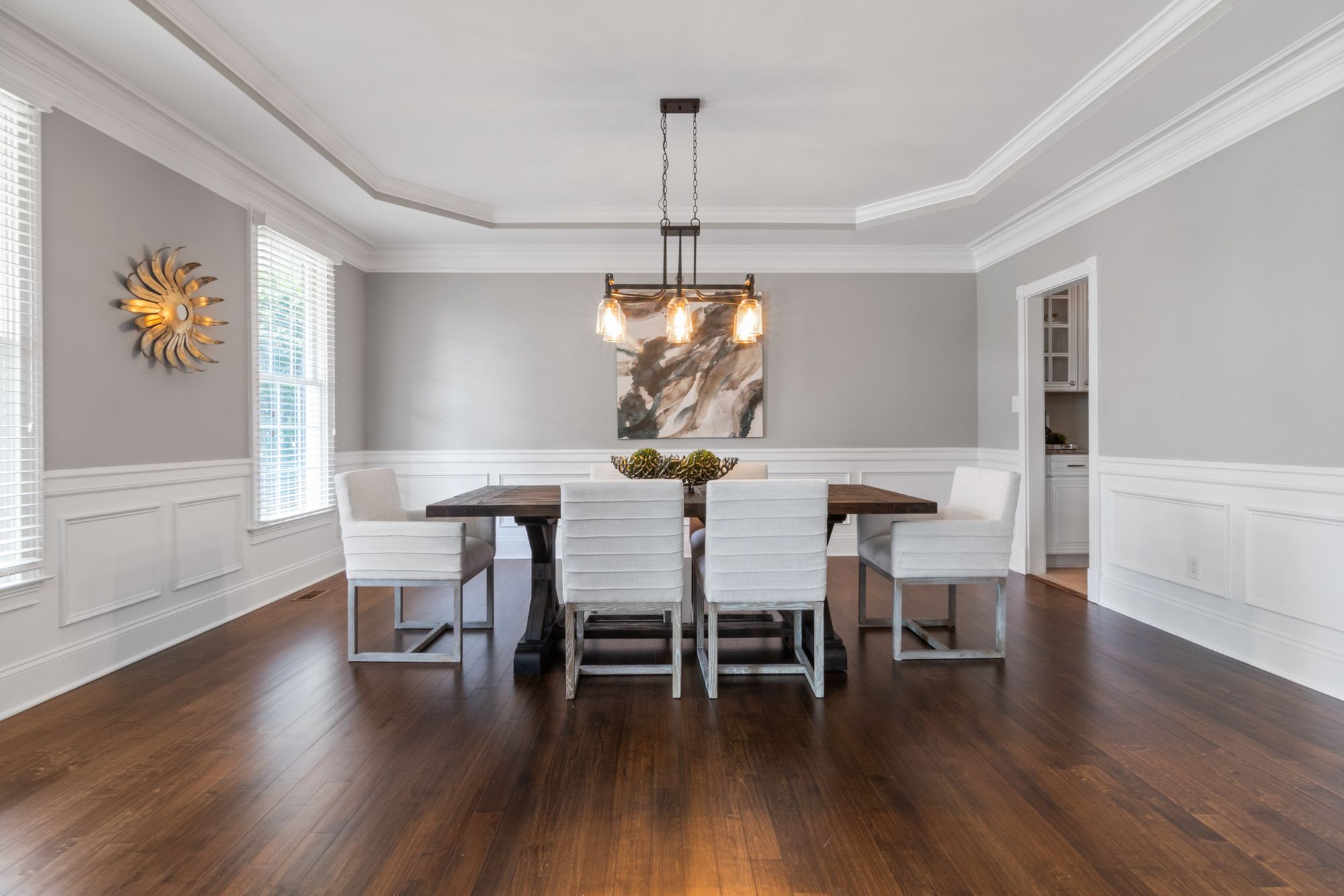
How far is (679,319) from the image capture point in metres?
3.16

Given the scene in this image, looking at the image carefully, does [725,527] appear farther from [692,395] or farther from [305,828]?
[692,395]

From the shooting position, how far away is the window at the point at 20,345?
253 cm

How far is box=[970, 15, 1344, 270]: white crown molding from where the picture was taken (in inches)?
106

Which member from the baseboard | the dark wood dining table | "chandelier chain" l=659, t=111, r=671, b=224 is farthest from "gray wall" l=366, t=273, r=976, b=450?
the dark wood dining table

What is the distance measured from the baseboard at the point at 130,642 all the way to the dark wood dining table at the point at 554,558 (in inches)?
55.0

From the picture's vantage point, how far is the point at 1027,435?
16.1 feet

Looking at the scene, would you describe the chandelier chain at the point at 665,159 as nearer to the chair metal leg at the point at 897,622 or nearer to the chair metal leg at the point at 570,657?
the chair metal leg at the point at 570,657

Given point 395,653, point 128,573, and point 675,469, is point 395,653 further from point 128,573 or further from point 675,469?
point 675,469

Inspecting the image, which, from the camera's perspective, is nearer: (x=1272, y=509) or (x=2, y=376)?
(x=2, y=376)

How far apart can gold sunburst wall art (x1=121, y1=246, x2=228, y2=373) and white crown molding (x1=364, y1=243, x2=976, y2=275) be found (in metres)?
2.10

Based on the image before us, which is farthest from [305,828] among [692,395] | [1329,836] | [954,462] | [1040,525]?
[954,462]

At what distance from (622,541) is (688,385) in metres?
3.10

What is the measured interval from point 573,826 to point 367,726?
103 centimetres

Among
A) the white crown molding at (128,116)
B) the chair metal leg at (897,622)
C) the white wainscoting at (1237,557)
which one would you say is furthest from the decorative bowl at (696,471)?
the white crown molding at (128,116)
